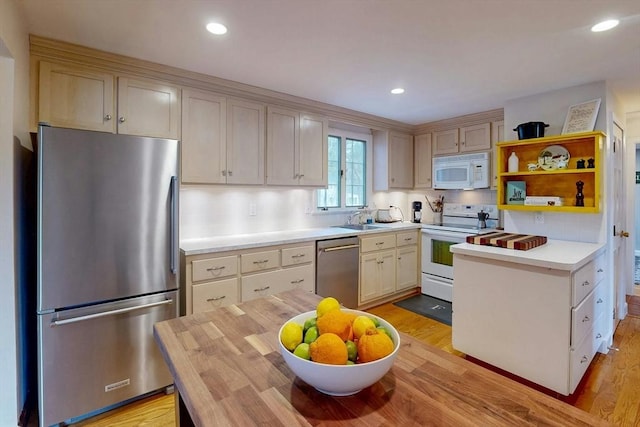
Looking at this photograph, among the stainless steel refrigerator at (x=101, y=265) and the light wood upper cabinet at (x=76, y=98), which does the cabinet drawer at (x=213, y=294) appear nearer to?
the stainless steel refrigerator at (x=101, y=265)

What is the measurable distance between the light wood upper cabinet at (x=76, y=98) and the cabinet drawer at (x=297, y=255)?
5.42 feet

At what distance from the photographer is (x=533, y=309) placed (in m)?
2.11

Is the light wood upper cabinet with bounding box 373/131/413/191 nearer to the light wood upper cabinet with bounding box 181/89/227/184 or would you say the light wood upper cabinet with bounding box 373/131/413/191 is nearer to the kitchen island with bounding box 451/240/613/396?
the kitchen island with bounding box 451/240/613/396

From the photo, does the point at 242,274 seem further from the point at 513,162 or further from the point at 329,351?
the point at 513,162

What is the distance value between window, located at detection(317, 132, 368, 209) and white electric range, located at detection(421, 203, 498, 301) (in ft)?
3.30

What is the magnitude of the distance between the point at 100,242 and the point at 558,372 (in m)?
2.94

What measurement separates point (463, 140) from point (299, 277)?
8.89 ft

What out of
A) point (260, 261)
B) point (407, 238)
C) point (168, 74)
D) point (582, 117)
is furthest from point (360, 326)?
point (407, 238)

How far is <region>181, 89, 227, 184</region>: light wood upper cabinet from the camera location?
101 inches

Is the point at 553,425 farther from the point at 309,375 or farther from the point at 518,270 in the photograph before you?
the point at 518,270

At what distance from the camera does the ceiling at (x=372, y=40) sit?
1689mm

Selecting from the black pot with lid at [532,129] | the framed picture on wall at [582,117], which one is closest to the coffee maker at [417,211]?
the black pot with lid at [532,129]

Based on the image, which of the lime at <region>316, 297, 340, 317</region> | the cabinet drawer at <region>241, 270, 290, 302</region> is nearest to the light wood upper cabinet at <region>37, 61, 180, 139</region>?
the cabinet drawer at <region>241, 270, 290, 302</region>

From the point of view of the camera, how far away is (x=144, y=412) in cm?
198
